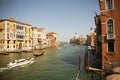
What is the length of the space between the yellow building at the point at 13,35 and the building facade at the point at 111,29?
29.9 metres

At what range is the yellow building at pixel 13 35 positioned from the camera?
3712cm

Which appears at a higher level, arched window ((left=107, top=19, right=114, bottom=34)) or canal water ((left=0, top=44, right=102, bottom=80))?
arched window ((left=107, top=19, right=114, bottom=34))

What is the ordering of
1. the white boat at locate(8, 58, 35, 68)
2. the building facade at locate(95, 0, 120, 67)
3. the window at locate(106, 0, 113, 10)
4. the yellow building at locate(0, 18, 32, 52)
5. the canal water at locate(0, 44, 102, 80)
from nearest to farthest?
1. the building facade at locate(95, 0, 120, 67)
2. the window at locate(106, 0, 113, 10)
3. the canal water at locate(0, 44, 102, 80)
4. the white boat at locate(8, 58, 35, 68)
5. the yellow building at locate(0, 18, 32, 52)

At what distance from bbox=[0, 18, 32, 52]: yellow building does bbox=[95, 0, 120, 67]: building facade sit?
29.9m

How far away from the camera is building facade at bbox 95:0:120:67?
42.9 feet

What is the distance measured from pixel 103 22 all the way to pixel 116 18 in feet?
4.14

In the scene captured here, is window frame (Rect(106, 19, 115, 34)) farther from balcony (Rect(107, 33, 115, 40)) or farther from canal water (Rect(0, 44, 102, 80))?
canal water (Rect(0, 44, 102, 80))

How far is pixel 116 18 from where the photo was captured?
13148 mm

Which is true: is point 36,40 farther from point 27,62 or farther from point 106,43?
point 106,43

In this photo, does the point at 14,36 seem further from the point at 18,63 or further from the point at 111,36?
the point at 111,36

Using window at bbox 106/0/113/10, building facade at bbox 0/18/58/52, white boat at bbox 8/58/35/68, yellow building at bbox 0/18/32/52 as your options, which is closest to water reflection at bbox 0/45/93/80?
white boat at bbox 8/58/35/68

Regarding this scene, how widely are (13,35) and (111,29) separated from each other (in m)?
32.1

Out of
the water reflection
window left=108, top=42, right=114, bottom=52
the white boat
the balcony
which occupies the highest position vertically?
the balcony

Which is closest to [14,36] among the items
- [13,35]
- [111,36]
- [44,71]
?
[13,35]
